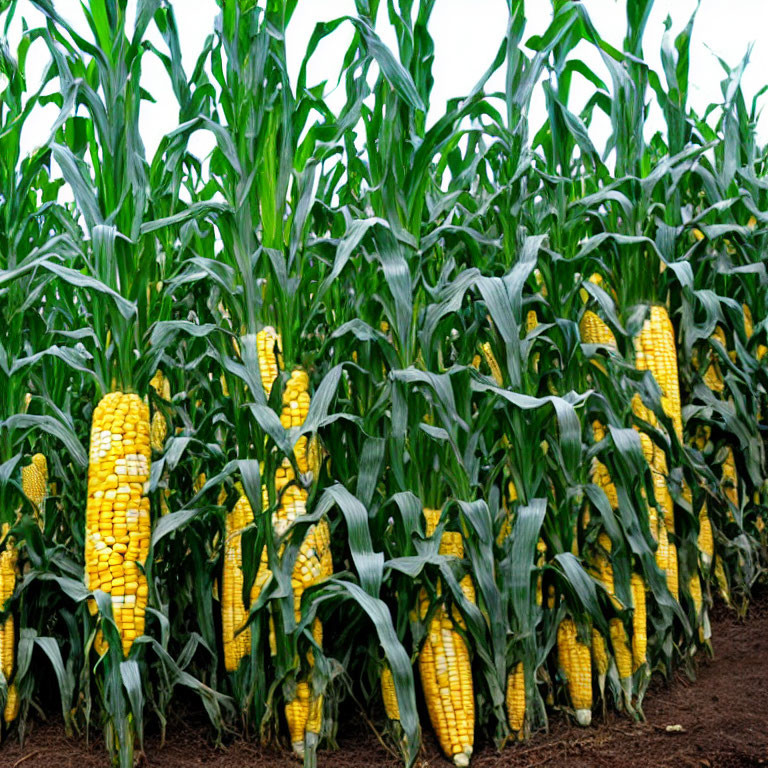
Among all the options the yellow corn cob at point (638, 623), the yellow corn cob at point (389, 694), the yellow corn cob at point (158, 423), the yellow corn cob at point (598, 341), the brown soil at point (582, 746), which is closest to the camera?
the brown soil at point (582, 746)

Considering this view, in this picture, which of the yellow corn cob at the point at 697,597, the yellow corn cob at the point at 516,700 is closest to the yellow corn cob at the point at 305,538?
the yellow corn cob at the point at 516,700

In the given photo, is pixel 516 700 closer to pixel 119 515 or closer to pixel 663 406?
pixel 663 406

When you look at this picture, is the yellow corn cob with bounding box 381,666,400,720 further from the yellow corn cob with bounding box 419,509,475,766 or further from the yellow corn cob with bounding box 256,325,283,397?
the yellow corn cob with bounding box 256,325,283,397

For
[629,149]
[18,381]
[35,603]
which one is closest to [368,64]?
[629,149]

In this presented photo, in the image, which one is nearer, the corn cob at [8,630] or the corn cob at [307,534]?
the corn cob at [307,534]

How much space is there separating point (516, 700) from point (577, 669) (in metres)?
0.27

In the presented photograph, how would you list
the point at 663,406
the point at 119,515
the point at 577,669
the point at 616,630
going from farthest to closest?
the point at 663,406
the point at 616,630
the point at 577,669
the point at 119,515

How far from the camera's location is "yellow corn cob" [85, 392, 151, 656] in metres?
2.54

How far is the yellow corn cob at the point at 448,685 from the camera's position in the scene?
2564mm

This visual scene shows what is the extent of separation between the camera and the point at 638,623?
2.93 meters

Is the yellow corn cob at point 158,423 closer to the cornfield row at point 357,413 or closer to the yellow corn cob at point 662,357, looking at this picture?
the cornfield row at point 357,413

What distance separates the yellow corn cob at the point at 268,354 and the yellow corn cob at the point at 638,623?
5.08 feet

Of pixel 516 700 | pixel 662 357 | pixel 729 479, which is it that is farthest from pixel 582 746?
pixel 729 479

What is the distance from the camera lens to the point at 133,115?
279cm
